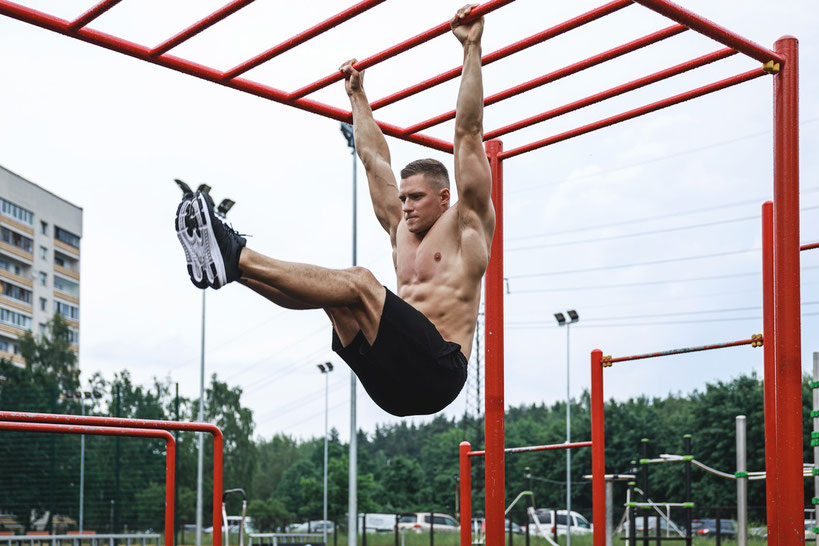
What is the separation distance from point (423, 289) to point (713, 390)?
3391 centimetres

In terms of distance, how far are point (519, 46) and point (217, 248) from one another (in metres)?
1.62

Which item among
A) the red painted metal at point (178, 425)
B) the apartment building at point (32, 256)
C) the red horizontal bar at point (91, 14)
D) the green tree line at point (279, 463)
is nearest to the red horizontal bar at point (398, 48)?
the red horizontal bar at point (91, 14)

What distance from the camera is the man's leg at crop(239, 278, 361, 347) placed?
Result: 313cm

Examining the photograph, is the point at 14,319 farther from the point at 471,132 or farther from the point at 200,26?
the point at 471,132

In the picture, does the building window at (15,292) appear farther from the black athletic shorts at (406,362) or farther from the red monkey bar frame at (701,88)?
the black athletic shorts at (406,362)

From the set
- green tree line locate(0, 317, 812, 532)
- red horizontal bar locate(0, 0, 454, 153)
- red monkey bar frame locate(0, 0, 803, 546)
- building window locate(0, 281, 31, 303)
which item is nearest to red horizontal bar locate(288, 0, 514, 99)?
red monkey bar frame locate(0, 0, 803, 546)

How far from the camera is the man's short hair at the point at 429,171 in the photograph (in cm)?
403

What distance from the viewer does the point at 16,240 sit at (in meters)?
48.1

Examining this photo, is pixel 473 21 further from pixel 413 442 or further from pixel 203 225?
pixel 413 442

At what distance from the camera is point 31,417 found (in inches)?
160

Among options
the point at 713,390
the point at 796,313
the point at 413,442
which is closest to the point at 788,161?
the point at 796,313

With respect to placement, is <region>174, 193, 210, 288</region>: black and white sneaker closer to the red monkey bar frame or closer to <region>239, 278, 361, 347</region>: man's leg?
<region>239, 278, 361, 347</region>: man's leg

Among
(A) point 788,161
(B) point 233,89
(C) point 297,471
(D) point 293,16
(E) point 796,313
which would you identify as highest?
(D) point 293,16

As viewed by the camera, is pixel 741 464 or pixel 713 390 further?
pixel 713 390
